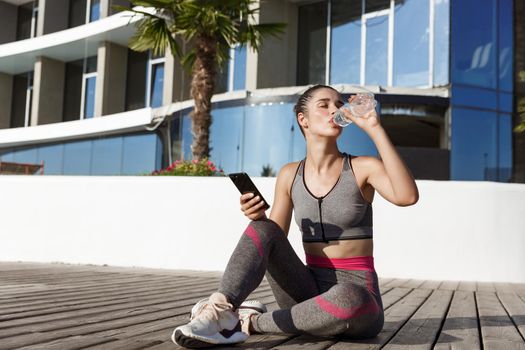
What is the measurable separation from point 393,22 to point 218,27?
6404 mm

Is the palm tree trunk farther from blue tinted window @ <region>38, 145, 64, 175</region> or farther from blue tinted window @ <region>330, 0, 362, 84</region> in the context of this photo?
blue tinted window @ <region>38, 145, 64, 175</region>

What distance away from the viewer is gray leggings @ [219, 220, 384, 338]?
233cm

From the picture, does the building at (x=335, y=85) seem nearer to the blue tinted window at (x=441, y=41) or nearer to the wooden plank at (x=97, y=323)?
the blue tinted window at (x=441, y=41)

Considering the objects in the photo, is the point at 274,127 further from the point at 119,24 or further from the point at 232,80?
the point at 119,24

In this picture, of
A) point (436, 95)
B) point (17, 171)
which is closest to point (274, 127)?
point (436, 95)

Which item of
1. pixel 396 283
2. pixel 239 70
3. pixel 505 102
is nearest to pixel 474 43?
pixel 505 102

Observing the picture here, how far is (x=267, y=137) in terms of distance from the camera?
1397 cm

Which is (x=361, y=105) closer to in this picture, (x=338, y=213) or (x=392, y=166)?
(x=392, y=166)

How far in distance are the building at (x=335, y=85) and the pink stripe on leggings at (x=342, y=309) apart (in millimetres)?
9434

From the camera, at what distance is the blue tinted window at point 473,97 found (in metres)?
13.4

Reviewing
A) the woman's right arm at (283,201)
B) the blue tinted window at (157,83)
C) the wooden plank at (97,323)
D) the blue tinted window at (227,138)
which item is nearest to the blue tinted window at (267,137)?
the blue tinted window at (227,138)

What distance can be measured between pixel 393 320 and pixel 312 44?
13.5 metres

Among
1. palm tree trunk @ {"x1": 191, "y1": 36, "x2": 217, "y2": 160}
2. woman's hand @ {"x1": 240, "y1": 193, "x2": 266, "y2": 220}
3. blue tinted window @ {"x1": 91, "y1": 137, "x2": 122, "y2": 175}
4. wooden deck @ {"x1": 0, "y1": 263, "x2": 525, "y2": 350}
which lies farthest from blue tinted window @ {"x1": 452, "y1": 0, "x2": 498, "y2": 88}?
woman's hand @ {"x1": 240, "y1": 193, "x2": 266, "y2": 220}

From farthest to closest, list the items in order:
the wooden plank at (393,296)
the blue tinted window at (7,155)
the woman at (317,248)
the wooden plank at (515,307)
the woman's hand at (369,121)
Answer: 1. the blue tinted window at (7,155)
2. the wooden plank at (393,296)
3. the wooden plank at (515,307)
4. the woman's hand at (369,121)
5. the woman at (317,248)
